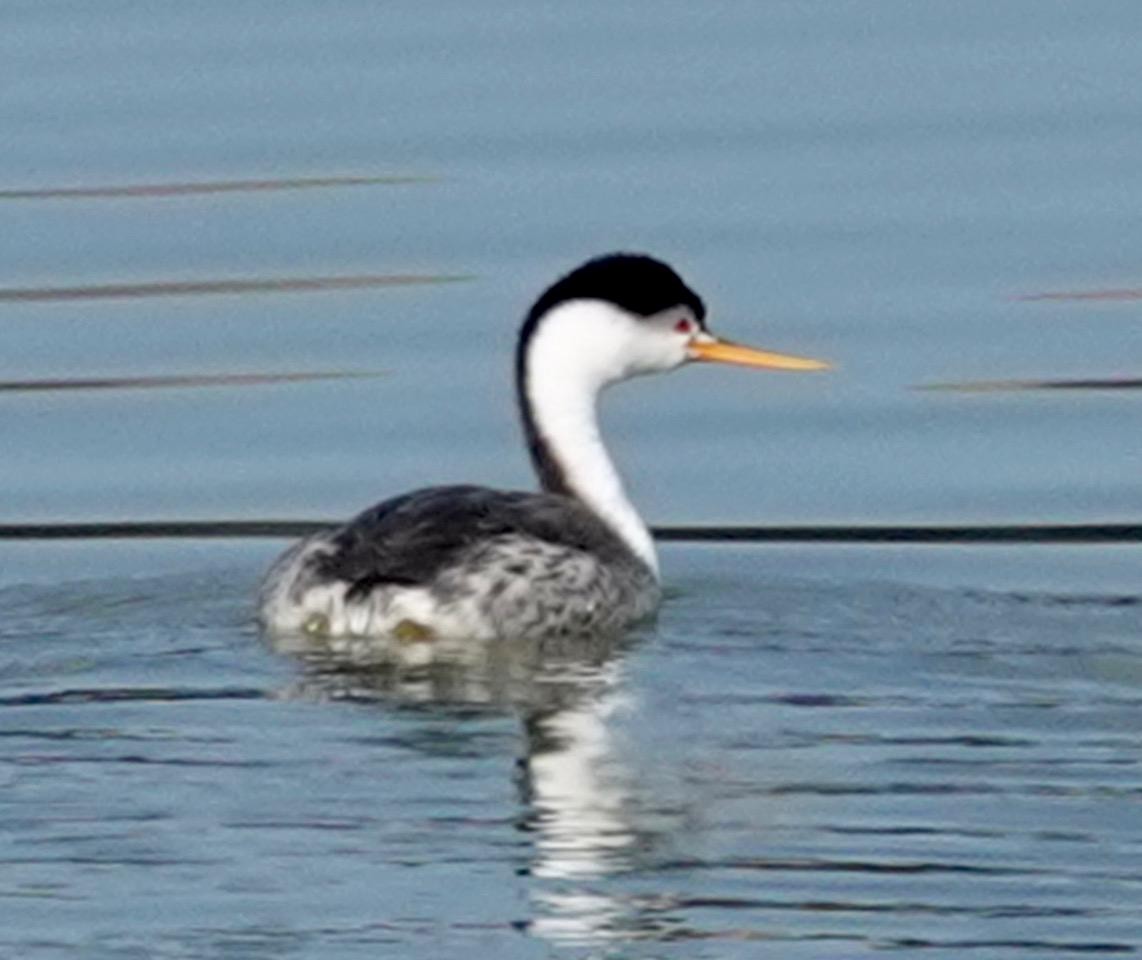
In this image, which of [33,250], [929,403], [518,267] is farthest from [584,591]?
[33,250]

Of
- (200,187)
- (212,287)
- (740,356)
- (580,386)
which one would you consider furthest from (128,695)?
(200,187)

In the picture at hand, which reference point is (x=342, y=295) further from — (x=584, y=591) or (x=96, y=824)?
(x=96, y=824)

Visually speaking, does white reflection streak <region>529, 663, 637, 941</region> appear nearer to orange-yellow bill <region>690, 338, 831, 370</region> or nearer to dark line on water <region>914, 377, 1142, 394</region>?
orange-yellow bill <region>690, 338, 831, 370</region>

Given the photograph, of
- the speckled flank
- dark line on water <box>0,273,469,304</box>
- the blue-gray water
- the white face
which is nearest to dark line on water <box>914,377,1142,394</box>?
the blue-gray water

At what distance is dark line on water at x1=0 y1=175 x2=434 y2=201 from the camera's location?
781 inches

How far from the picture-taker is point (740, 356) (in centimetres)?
1559

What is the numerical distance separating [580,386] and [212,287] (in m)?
3.72

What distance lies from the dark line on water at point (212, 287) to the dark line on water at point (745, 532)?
2807 mm

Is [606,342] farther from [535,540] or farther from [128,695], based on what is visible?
[128,695]

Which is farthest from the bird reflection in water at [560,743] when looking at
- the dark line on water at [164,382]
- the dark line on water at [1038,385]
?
the dark line on water at [164,382]

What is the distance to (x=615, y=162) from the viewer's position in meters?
19.9

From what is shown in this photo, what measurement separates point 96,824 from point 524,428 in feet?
13.3

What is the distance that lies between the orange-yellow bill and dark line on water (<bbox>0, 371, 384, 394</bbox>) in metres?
2.22

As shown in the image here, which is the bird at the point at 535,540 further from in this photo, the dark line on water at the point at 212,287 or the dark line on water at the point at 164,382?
the dark line on water at the point at 212,287
